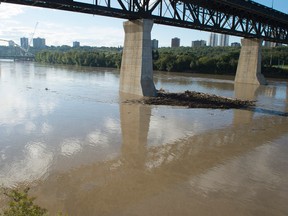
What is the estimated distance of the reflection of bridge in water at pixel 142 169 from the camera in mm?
9289

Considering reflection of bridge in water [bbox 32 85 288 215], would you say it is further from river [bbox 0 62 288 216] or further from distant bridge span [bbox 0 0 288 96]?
distant bridge span [bbox 0 0 288 96]

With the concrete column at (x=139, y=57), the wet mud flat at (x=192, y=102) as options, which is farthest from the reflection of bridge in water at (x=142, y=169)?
the concrete column at (x=139, y=57)

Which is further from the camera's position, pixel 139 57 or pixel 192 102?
pixel 139 57

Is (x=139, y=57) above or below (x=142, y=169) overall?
above

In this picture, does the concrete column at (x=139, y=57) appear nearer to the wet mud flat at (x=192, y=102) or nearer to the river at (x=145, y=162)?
the wet mud flat at (x=192, y=102)

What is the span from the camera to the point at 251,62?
5997 cm

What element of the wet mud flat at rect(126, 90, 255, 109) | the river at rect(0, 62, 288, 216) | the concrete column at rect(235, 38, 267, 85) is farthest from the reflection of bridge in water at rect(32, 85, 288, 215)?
the concrete column at rect(235, 38, 267, 85)

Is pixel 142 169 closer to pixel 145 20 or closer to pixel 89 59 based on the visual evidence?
pixel 145 20

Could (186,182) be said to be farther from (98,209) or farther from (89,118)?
(89,118)

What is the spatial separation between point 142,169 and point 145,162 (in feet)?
2.88

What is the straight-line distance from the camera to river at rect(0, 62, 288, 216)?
30.6 ft

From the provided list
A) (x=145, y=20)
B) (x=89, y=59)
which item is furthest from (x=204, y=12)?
(x=89, y=59)

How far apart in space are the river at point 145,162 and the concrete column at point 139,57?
11.3m

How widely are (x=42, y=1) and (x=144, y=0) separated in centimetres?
1125
